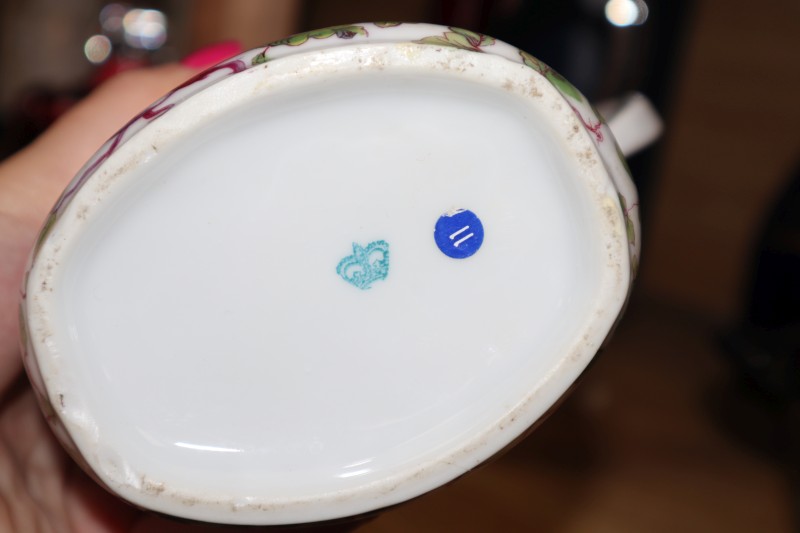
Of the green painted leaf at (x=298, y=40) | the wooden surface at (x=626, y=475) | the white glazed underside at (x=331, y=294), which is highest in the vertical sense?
the green painted leaf at (x=298, y=40)

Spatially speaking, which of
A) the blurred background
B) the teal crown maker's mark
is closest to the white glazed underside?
the teal crown maker's mark

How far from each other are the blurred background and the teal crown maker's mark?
0.17 metres

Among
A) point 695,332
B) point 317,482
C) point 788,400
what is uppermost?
point 317,482

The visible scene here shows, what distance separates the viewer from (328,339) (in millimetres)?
350

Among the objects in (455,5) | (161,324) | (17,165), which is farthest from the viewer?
(455,5)

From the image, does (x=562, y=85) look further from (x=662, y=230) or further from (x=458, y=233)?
(x=662, y=230)

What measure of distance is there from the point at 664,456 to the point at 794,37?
0.47m

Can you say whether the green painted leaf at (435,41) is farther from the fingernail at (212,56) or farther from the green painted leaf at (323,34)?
the fingernail at (212,56)

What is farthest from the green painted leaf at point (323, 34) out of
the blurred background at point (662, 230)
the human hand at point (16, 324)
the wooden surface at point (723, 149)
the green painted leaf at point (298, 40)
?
the wooden surface at point (723, 149)

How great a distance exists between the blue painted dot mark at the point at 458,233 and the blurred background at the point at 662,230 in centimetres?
17

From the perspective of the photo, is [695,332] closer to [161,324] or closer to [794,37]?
[794,37]

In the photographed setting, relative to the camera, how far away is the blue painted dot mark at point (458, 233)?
0.34 m

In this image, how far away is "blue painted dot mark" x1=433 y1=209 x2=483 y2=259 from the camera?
0.34 meters

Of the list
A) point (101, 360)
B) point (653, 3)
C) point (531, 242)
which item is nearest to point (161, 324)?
point (101, 360)
